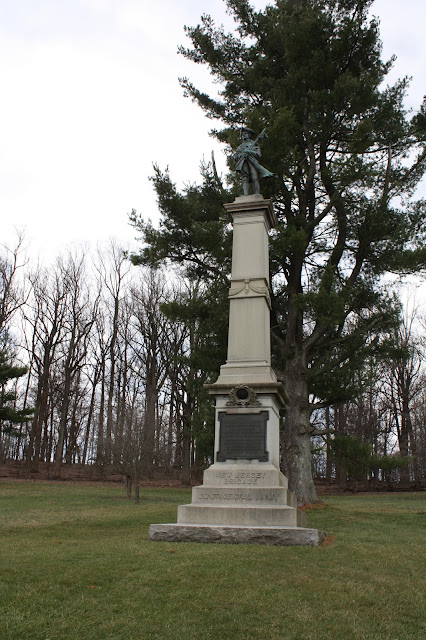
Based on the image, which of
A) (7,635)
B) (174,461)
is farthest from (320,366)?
(174,461)

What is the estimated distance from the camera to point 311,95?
675 inches

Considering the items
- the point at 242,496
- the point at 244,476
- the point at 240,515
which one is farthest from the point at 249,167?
the point at 240,515

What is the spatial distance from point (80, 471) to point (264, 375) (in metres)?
28.3

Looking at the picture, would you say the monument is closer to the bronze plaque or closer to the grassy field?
the bronze plaque

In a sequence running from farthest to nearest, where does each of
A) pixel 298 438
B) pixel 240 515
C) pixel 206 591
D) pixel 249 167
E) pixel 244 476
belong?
1. pixel 298 438
2. pixel 249 167
3. pixel 244 476
4. pixel 240 515
5. pixel 206 591

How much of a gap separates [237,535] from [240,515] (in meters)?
0.76

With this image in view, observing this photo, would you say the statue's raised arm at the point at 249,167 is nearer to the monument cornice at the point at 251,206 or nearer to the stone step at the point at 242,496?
the monument cornice at the point at 251,206

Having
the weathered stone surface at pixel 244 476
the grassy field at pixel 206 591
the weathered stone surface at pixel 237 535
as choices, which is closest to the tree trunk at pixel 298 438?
the weathered stone surface at pixel 244 476

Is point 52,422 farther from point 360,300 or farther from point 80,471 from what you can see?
point 360,300

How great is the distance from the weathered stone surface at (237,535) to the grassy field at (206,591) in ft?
0.78

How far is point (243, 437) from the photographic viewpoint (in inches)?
361

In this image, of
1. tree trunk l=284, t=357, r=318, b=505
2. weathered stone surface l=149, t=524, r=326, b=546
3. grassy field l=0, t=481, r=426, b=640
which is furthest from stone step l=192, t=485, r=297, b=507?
tree trunk l=284, t=357, r=318, b=505

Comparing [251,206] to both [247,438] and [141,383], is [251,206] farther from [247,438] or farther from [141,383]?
[141,383]

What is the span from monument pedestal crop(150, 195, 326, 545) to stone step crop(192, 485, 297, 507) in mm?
15
